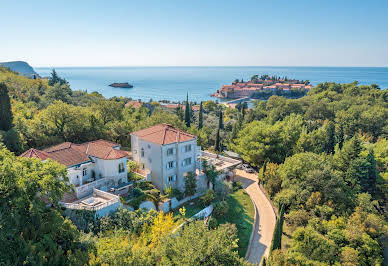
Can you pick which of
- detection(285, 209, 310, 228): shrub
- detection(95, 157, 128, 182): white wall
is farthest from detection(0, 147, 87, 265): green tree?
detection(285, 209, 310, 228): shrub

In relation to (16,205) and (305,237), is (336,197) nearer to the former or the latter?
(305,237)

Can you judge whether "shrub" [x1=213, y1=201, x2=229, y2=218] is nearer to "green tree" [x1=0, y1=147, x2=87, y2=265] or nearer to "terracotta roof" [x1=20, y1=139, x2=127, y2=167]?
"terracotta roof" [x1=20, y1=139, x2=127, y2=167]

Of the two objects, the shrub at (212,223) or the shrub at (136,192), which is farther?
the shrub at (136,192)

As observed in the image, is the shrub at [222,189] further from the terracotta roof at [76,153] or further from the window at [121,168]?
→ the terracotta roof at [76,153]

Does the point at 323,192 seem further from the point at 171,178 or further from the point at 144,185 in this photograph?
the point at 144,185

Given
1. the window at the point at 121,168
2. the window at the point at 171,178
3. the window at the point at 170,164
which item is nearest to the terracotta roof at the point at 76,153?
the window at the point at 121,168

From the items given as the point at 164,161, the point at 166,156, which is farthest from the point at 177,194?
the point at 166,156
